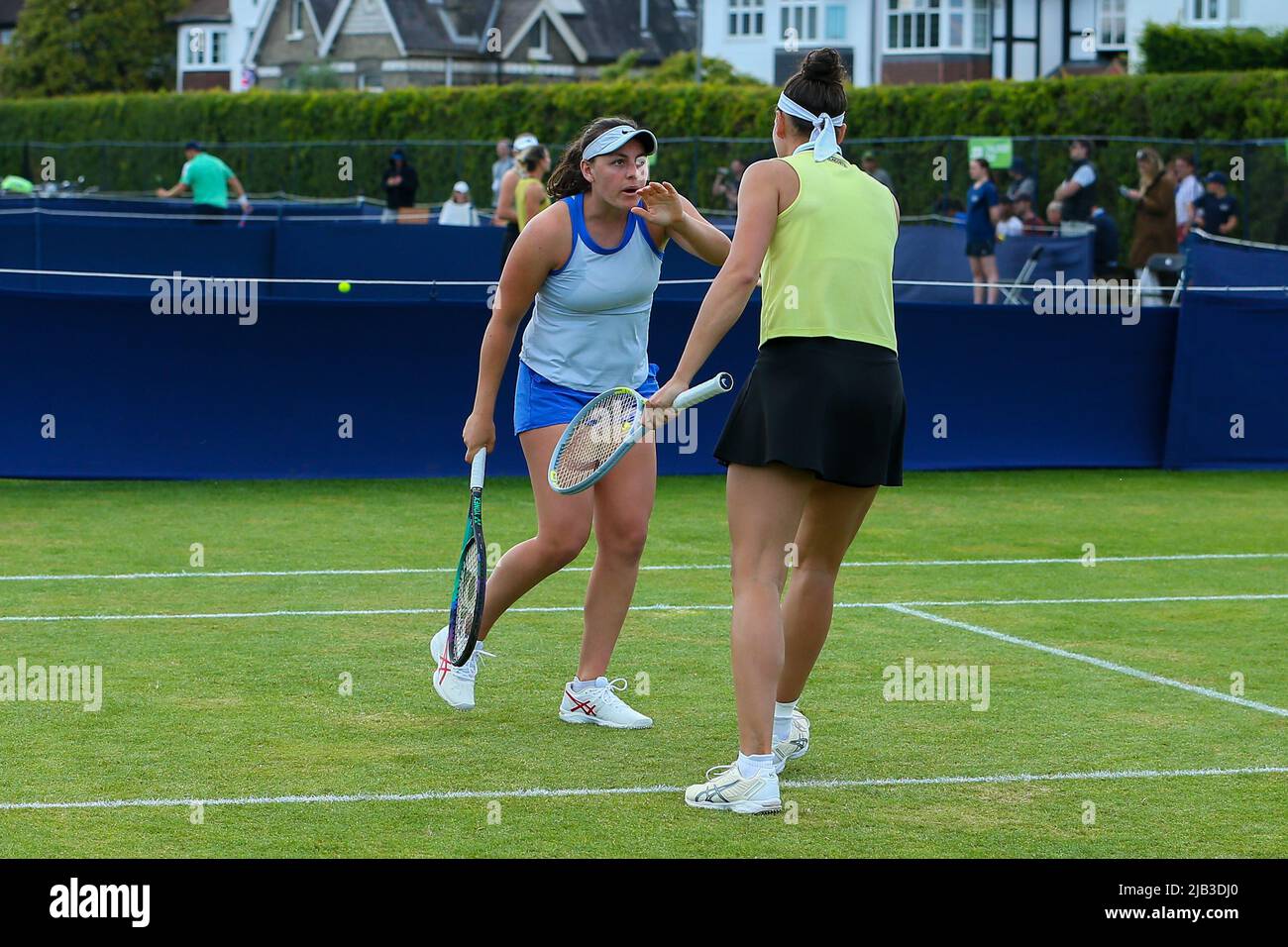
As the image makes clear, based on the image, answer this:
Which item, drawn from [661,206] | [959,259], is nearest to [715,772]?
[661,206]

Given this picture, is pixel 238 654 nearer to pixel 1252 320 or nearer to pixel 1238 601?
pixel 1238 601

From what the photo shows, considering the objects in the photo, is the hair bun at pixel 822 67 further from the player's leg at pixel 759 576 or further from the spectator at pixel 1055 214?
the spectator at pixel 1055 214

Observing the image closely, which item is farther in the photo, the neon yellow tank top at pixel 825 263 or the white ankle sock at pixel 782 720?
the white ankle sock at pixel 782 720

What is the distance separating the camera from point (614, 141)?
6.73 m

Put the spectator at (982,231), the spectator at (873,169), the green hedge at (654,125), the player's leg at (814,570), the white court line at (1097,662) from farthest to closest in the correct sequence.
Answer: the green hedge at (654,125) → the spectator at (873,169) → the spectator at (982,231) → the white court line at (1097,662) → the player's leg at (814,570)

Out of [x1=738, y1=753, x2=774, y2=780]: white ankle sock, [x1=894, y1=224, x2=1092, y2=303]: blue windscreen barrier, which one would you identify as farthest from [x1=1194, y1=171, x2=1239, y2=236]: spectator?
[x1=738, y1=753, x2=774, y2=780]: white ankle sock

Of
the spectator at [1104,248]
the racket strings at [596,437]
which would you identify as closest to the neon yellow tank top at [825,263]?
the racket strings at [596,437]

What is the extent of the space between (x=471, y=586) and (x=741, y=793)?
1539 millimetres

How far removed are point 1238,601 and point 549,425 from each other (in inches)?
182

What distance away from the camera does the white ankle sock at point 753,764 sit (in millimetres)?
5898

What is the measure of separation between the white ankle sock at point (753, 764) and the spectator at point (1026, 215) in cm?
2152

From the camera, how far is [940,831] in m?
5.73

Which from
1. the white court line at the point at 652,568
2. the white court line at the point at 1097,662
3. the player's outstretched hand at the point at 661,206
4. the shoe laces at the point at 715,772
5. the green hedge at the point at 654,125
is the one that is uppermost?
the green hedge at the point at 654,125
